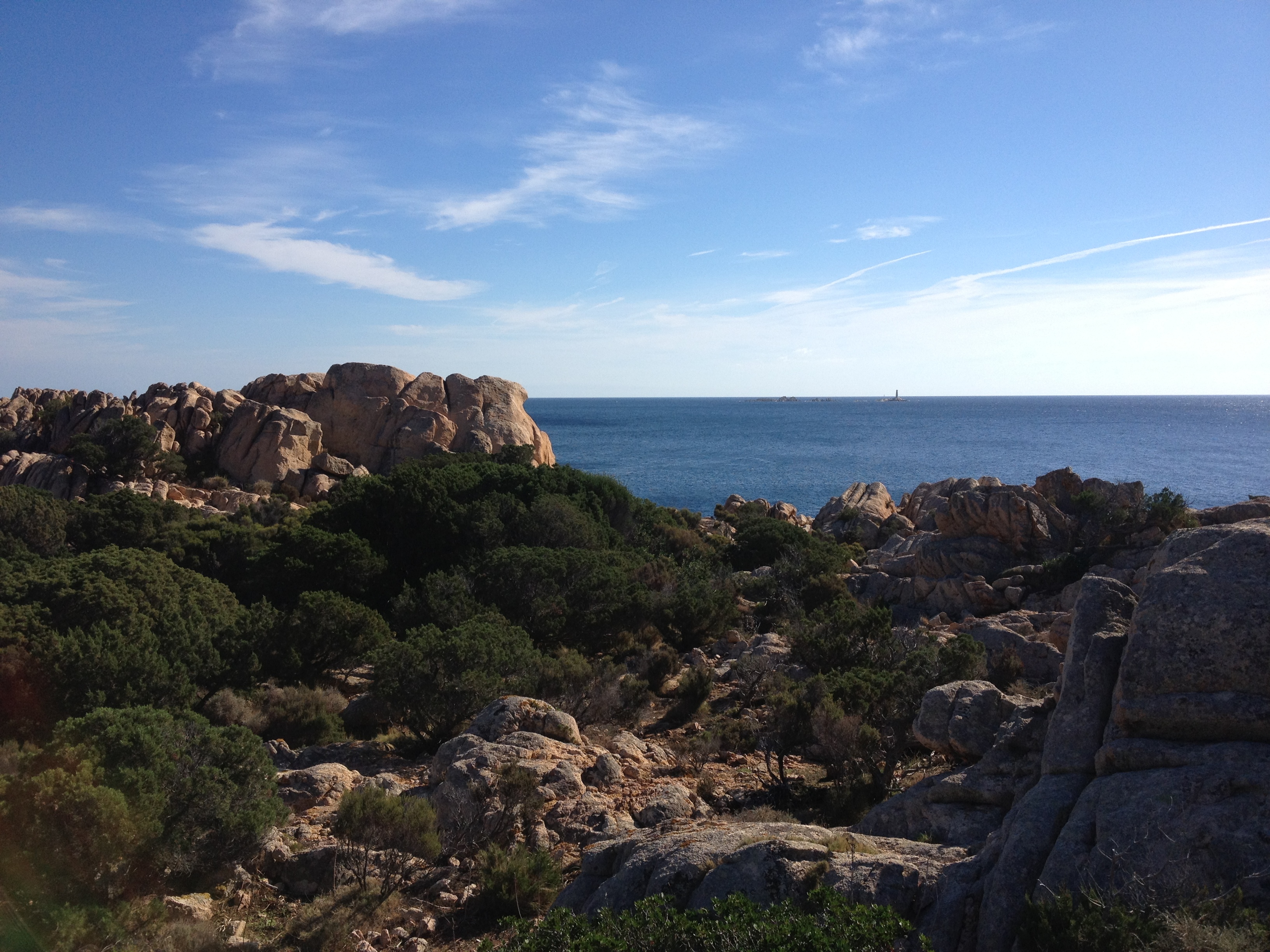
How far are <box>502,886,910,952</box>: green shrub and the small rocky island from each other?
8 cm

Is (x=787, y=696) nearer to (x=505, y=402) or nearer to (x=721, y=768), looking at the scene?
(x=721, y=768)

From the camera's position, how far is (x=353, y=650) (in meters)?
18.8

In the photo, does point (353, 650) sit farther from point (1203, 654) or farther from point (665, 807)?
point (1203, 654)

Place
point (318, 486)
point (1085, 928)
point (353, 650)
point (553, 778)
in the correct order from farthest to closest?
point (318, 486)
point (353, 650)
point (553, 778)
point (1085, 928)

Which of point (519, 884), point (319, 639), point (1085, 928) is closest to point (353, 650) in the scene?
point (319, 639)

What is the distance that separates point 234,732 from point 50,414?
53377mm

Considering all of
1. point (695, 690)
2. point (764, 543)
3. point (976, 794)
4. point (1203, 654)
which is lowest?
point (695, 690)

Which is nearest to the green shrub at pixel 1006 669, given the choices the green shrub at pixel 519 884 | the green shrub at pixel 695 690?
the green shrub at pixel 695 690

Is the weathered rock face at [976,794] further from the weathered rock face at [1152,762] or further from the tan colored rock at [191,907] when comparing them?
the tan colored rock at [191,907]

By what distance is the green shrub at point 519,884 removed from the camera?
857 cm

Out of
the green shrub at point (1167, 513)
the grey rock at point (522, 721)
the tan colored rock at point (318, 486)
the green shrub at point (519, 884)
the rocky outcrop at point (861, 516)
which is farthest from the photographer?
the tan colored rock at point (318, 486)

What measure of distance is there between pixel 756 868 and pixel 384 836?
16.0 feet

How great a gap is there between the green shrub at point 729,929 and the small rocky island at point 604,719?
0.25 feet

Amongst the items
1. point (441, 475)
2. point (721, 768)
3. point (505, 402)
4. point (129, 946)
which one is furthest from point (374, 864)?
point (505, 402)
